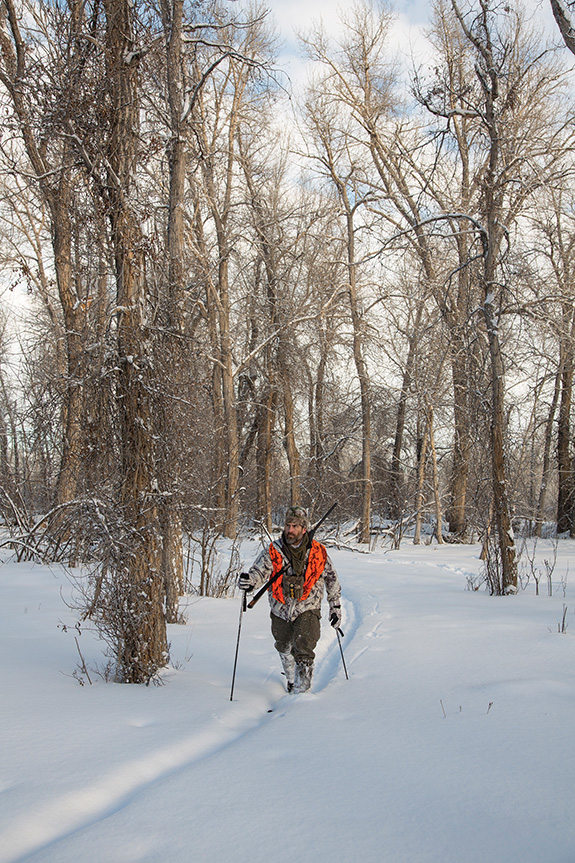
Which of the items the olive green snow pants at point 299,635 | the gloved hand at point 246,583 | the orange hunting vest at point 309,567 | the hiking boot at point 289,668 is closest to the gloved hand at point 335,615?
the olive green snow pants at point 299,635

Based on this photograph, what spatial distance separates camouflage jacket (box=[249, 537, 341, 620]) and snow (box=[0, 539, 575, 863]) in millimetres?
736

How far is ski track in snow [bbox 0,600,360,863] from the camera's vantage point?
3.01 meters

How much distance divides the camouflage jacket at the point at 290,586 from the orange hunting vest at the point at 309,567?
0.11 feet

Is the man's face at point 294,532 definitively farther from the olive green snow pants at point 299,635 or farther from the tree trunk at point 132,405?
the tree trunk at point 132,405

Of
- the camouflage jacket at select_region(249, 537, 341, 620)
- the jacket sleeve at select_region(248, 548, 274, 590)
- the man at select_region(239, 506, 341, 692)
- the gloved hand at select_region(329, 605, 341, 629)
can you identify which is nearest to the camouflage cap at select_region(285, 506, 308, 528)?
the man at select_region(239, 506, 341, 692)

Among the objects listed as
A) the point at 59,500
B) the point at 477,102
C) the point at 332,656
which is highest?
the point at 477,102

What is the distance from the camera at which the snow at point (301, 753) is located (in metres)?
2.96

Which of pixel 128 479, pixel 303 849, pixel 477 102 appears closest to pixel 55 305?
pixel 477 102

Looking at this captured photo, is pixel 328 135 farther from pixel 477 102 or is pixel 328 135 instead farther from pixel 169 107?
pixel 169 107

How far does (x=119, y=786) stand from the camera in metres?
3.59

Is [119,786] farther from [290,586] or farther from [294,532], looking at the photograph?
[294,532]

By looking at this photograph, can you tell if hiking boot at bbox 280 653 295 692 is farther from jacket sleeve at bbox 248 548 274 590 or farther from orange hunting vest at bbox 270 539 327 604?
jacket sleeve at bbox 248 548 274 590

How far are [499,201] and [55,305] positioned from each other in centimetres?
1687

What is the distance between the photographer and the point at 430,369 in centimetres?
2014
